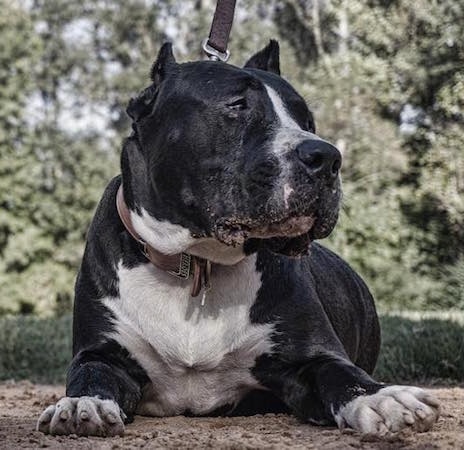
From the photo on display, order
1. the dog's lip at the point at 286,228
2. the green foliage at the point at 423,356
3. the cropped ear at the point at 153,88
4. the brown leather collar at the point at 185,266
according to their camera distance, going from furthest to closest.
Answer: the green foliage at the point at 423,356 → the cropped ear at the point at 153,88 → the brown leather collar at the point at 185,266 → the dog's lip at the point at 286,228

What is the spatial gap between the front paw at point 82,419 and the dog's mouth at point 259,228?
0.68m

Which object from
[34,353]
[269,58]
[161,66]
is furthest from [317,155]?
[34,353]

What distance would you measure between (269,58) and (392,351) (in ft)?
7.97

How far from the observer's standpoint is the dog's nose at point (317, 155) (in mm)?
2775

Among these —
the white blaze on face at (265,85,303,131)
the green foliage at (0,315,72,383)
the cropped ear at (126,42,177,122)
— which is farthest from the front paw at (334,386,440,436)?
the green foliage at (0,315,72,383)

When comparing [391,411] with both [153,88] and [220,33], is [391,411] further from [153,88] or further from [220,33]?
[220,33]

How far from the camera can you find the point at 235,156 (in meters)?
3.00

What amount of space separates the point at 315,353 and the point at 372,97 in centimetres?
1551

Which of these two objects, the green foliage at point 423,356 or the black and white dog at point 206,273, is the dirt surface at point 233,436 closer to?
the black and white dog at point 206,273

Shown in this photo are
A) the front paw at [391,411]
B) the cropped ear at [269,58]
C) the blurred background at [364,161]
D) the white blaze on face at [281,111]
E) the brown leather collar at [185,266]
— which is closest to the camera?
the front paw at [391,411]

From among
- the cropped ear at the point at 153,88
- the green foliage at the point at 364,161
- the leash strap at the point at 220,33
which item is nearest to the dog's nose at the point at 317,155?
the cropped ear at the point at 153,88

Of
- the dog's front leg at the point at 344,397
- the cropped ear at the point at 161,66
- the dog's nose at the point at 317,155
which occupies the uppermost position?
the cropped ear at the point at 161,66

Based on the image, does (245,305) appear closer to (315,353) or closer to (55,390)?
(315,353)

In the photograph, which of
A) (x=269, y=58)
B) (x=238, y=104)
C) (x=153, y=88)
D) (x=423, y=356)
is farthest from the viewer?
(x=423, y=356)
